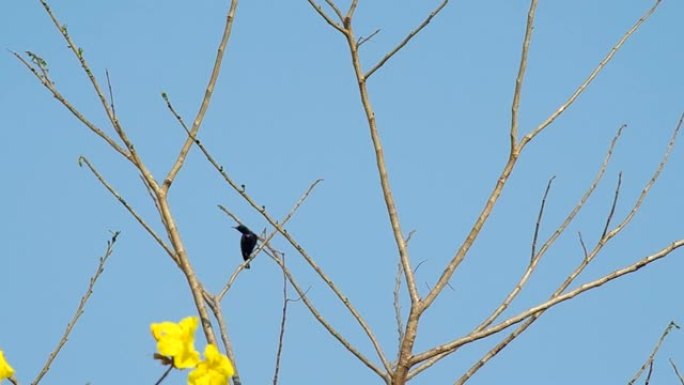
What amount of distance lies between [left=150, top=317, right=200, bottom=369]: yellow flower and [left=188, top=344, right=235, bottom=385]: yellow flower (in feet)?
0.14

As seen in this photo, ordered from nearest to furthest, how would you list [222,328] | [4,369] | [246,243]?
[4,369] < [222,328] < [246,243]

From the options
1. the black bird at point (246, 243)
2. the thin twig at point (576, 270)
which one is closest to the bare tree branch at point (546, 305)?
the thin twig at point (576, 270)

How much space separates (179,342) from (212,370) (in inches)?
3.6

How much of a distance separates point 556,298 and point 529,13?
799mm

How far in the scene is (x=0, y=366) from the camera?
1712 mm

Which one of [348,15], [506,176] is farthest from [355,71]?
[506,176]

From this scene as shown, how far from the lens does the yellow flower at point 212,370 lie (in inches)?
61.6

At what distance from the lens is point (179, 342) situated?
164 centimetres

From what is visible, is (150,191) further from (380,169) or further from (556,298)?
(556,298)

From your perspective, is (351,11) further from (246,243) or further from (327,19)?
(246,243)

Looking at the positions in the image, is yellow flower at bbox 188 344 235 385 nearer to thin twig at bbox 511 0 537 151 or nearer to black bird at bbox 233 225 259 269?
thin twig at bbox 511 0 537 151

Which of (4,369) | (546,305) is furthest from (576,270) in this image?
(4,369)

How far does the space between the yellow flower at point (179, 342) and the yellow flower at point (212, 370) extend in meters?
0.04

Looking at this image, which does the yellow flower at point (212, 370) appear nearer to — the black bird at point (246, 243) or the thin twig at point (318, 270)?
the thin twig at point (318, 270)
